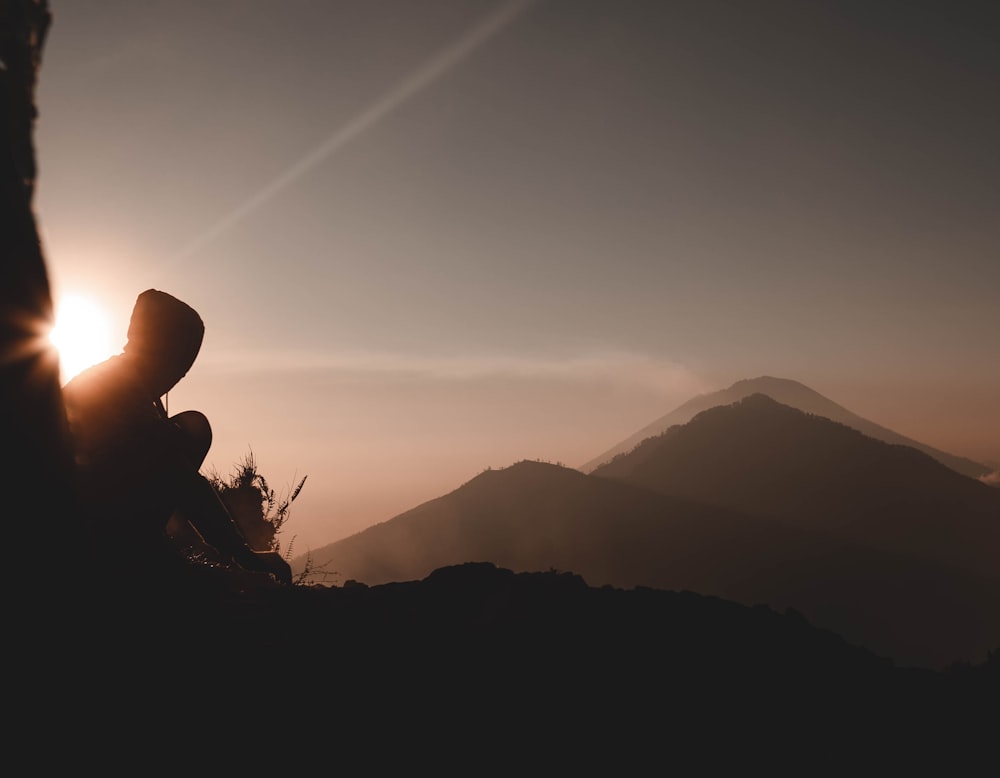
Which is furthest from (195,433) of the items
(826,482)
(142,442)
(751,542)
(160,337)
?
(826,482)

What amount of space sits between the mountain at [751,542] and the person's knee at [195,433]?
7418 cm

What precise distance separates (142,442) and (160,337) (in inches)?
23.9

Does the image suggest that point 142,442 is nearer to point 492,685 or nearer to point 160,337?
point 160,337

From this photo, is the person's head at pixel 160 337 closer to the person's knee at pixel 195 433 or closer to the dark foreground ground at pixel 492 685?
the person's knee at pixel 195 433

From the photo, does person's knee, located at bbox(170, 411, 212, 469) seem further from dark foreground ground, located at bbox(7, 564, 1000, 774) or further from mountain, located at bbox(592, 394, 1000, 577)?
mountain, located at bbox(592, 394, 1000, 577)

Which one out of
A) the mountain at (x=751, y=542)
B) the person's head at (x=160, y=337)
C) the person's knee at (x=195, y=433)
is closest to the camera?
the person's head at (x=160, y=337)

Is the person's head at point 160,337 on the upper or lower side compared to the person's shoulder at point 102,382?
upper

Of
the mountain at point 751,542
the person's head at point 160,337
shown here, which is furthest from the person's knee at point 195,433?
the mountain at point 751,542

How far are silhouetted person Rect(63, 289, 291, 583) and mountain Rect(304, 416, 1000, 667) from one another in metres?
74.5

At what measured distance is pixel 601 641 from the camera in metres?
3.34

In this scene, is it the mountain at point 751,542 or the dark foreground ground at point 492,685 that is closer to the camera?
the dark foreground ground at point 492,685

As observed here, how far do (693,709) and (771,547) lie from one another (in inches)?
3439

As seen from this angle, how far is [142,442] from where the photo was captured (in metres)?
2.34

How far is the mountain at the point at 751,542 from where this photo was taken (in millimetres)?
68125
